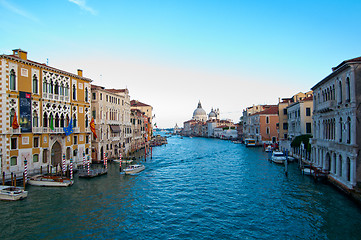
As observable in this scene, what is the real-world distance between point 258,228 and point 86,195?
1290 centimetres

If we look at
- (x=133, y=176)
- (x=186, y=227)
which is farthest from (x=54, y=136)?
(x=186, y=227)

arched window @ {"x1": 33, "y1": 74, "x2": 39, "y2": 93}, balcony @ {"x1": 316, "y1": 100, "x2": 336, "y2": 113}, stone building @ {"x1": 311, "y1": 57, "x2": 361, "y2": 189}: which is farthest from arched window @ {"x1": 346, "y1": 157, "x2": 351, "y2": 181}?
arched window @ {"x1": 33, "y1": 74, "x2": 39, "y2": 93}

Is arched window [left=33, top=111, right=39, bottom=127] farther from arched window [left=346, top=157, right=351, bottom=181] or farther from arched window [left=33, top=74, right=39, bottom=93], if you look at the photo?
arched window [left=346, top=157, right=351, bottom=181]

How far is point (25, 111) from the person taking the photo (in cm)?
2342

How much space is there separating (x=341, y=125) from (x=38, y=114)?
2555cm

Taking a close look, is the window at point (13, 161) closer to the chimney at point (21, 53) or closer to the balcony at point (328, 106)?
the chimney at point (21, 53)

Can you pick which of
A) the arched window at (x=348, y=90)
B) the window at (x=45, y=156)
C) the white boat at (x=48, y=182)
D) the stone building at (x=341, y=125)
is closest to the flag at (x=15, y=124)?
the window at (x=45, y=156)

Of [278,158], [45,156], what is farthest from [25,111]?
[278,158]

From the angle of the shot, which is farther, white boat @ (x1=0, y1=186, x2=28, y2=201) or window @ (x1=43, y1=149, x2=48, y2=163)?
window @ (x1=43, y1=149, x2=48, y2=163)

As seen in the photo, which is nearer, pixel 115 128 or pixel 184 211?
pixel 184 211

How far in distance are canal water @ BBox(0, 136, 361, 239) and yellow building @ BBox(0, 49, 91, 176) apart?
410 cm

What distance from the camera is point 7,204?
17.7 m

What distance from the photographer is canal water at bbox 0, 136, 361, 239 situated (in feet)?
45.3

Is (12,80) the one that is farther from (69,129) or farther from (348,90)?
(348,90)
